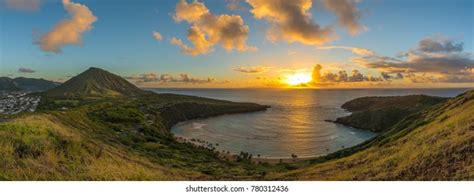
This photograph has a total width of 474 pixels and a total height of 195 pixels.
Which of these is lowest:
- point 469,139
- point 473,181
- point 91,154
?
point 91,154

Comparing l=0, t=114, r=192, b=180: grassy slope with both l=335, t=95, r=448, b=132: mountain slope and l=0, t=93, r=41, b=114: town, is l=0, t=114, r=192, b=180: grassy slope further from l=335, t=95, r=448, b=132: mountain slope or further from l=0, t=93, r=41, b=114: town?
l=0, t=93, r=41, b=114: town

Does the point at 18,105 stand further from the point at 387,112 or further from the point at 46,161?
the point at 46,161

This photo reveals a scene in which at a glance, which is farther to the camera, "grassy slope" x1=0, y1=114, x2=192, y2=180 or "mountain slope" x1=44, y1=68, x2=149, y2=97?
"mountain slope" x1=44, y1=68, x2=149, y2=97

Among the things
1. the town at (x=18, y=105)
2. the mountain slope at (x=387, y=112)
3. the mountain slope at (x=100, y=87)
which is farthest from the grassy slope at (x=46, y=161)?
the mountain slope at (x=100, y=87)

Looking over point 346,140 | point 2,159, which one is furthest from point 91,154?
point 346,140

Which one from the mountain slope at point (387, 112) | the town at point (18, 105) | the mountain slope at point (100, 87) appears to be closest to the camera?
the mountain slope at point (387, 112)

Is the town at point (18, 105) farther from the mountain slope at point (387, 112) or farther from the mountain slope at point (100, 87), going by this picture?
the mountain slope at point (387, 112)

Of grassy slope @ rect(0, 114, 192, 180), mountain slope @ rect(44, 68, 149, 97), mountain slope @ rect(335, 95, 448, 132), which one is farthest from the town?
mountain slope @ rect(335, 95, 448, 132)
